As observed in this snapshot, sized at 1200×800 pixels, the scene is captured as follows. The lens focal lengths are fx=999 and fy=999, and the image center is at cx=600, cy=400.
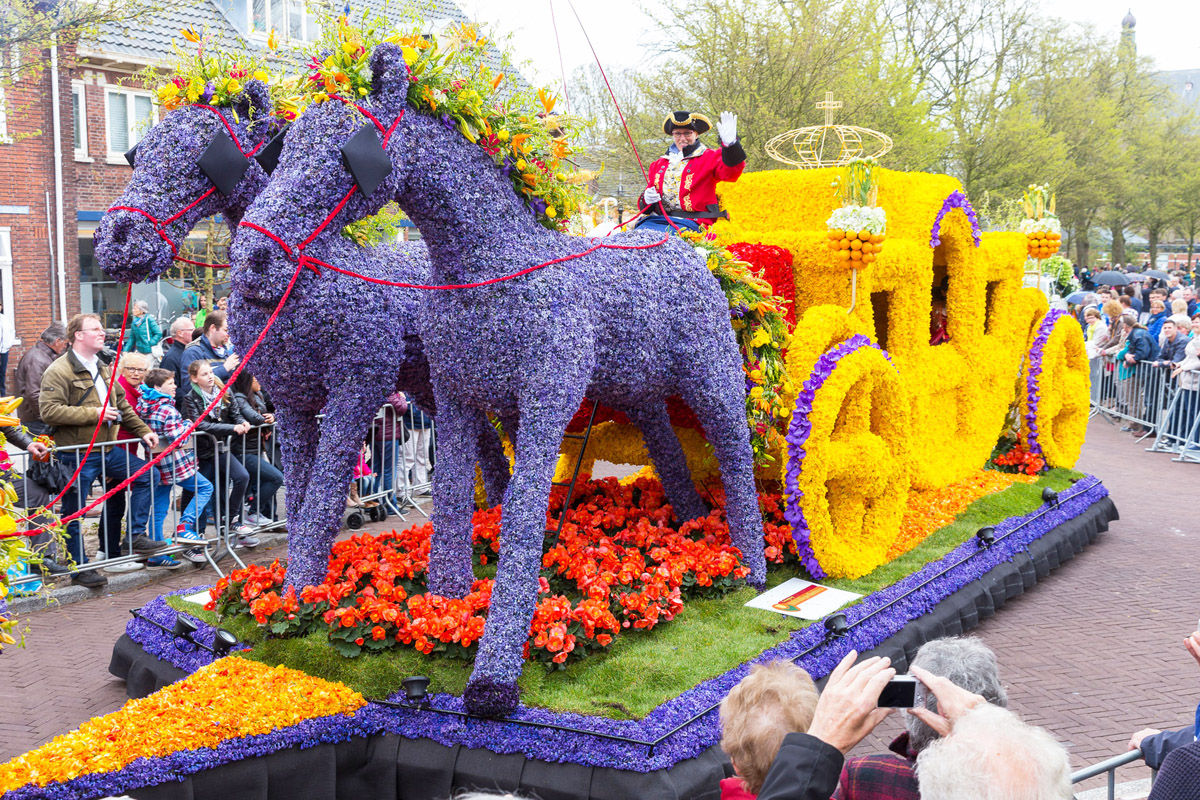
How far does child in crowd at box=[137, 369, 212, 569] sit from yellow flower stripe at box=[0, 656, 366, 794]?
3.17 metres

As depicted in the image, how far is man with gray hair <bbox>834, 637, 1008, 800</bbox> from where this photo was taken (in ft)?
9.20

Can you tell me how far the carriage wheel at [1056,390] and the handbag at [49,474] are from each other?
8.31 metres

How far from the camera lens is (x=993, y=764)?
6.67 feet

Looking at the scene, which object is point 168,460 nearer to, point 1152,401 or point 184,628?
point 184,628

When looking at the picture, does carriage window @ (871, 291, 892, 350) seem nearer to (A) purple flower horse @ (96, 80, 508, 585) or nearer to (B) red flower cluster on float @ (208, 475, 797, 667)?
(B) red flower cluster on float @ (208, 475, 797, 667)

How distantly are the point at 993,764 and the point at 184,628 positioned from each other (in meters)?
4.55

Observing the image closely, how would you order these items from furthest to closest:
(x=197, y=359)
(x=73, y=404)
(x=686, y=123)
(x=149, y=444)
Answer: (x=197, y=359) < (x=149, y=444) < (x=73, y=404) < (x=686, y=123)

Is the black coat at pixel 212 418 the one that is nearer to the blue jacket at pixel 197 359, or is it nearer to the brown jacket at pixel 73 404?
the blue jacket at pixel 197 359

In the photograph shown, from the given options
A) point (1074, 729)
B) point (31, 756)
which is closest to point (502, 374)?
point (31, 756)

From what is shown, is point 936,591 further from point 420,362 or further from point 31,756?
point 31,756

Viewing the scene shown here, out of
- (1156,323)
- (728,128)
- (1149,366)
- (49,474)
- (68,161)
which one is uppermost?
(68,161)

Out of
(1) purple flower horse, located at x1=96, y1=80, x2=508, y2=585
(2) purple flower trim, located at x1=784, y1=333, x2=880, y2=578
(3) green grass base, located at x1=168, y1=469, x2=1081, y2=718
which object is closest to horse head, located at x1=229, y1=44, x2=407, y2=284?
(1) purple flower horse, located at x1=96, y1=80, x2=508, y2=585

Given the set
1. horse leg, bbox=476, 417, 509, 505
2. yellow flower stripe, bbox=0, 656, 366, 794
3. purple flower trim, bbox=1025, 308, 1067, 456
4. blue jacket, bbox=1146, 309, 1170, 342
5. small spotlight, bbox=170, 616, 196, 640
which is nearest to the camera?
yellow flower stripe, bbox=0, 656, 366, 794

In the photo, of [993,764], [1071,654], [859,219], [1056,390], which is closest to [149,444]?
[859,219]
